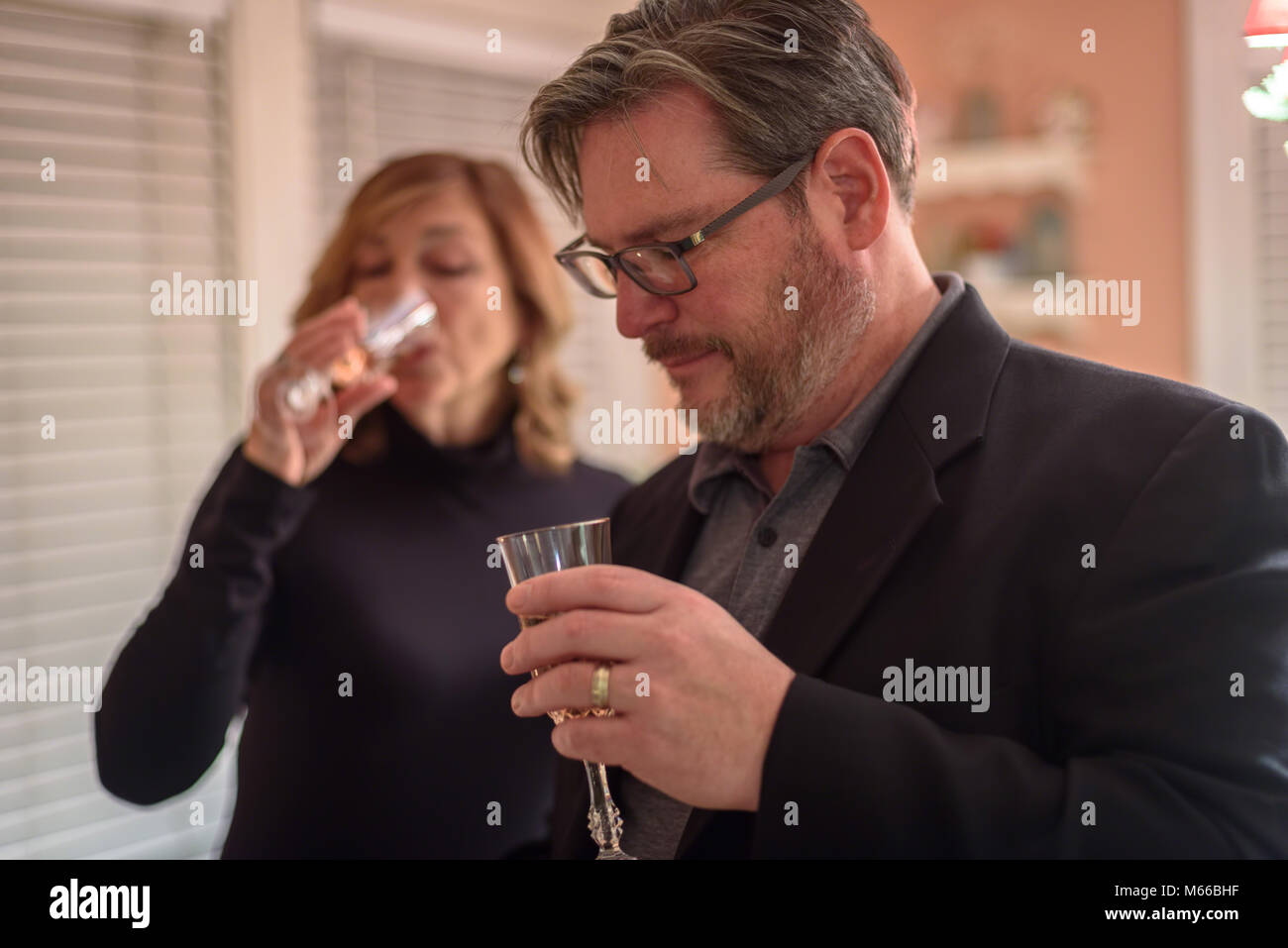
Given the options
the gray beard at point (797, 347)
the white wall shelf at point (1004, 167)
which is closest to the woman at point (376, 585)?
the gray beard at point (797, 347)

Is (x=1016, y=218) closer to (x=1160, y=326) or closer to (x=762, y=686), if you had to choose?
(x=1160, y=326)

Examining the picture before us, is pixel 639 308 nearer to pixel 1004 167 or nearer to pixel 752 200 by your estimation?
pixel 752 200

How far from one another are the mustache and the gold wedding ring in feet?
1.31

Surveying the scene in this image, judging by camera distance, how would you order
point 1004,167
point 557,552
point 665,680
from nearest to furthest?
1. point 665,680
2. point 557,552
3. point 1004,167

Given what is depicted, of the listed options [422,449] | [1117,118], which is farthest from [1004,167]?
[422,449]

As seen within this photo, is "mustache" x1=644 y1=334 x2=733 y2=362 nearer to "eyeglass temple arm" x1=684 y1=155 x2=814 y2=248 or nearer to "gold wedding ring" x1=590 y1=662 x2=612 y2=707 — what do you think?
"eyeglass temple arm" x1=684 y1=155 x2=814 y2=248

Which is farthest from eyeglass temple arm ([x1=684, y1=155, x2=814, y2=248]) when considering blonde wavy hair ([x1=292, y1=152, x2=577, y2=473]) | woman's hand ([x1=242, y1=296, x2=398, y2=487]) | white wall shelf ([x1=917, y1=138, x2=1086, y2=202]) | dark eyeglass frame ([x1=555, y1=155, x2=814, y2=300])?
white wall shelf ([x1=917, y1=138, x2=1086, y2=202])

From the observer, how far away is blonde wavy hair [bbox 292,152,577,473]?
188 centimetres

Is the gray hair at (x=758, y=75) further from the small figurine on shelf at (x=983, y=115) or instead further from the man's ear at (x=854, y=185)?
the small figurine on shelf at (x=983, y=115)

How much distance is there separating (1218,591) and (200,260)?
2.28 meters

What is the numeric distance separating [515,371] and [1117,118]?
2.38 metres

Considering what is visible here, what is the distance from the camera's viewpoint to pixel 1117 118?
133 inches

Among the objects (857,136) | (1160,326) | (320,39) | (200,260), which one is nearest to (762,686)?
(857,136)
